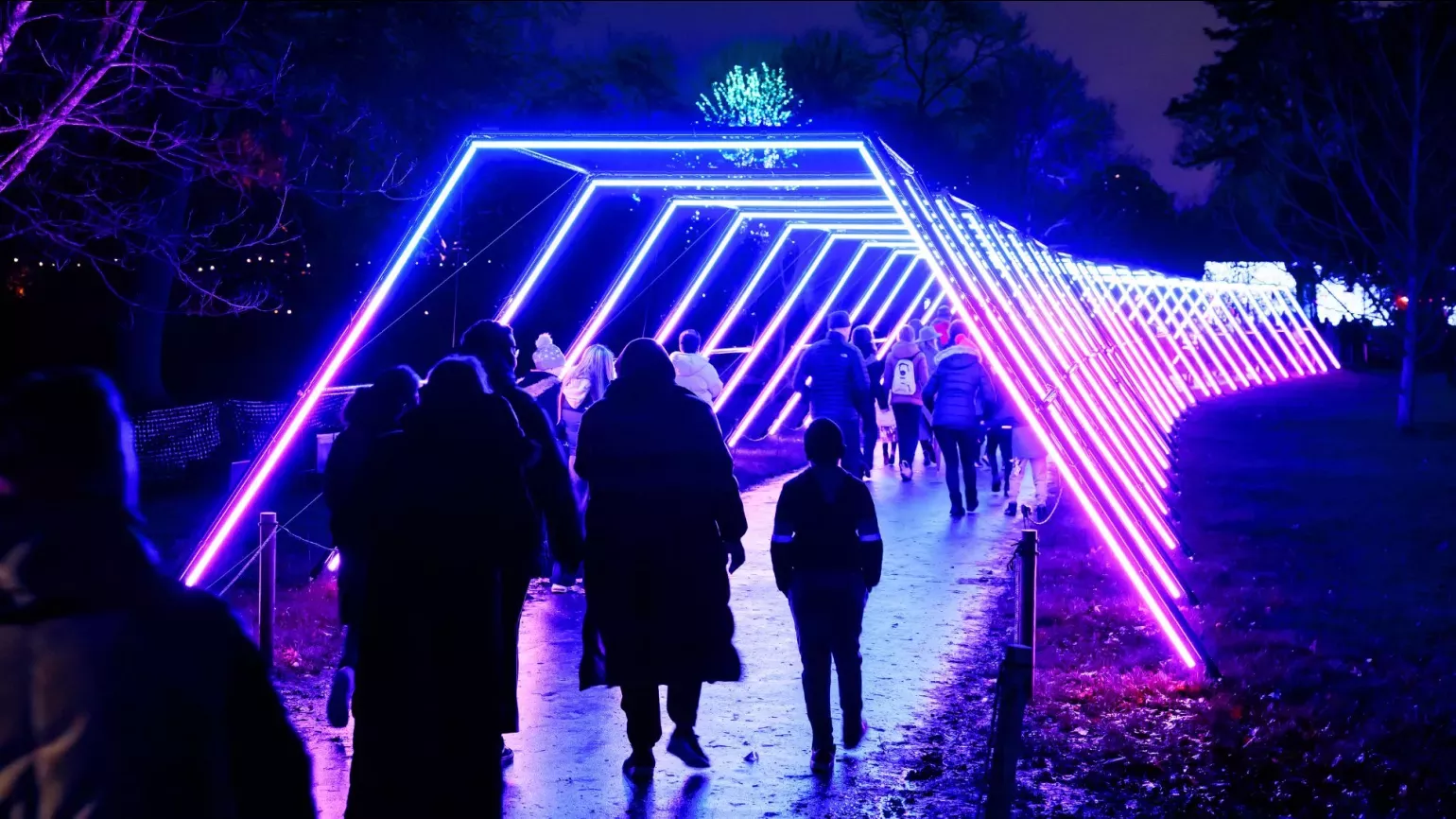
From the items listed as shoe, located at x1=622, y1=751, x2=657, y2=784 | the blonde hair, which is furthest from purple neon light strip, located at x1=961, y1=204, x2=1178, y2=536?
shoe, located at x1=622, y1=751, x2=657, y2=784

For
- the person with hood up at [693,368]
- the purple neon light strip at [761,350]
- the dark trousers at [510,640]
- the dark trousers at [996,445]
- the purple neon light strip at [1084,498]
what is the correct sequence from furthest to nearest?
the purple neon light strip at [761,350]
the dark trousers at [996,445]
the person with hood up at [693,368]
the purple neon light strip at [1084,498]
the dark trousers at [510,640]

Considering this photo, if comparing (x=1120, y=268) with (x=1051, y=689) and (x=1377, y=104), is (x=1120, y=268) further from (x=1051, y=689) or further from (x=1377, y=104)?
(x=1051, y=689)

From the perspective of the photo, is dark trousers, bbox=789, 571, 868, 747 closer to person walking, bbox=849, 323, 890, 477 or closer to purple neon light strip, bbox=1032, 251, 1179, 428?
person walking, bbox=849, 323, 890, 477

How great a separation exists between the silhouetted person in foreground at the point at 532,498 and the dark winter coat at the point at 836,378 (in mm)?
6977

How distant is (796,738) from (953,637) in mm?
2297

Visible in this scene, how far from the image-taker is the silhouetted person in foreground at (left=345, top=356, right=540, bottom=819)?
4312 mm

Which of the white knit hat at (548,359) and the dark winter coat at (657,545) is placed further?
the white knit hat at (548,359)

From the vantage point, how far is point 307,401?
8.95 meters

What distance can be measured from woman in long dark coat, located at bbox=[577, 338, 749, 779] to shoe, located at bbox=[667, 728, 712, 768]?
90 mm

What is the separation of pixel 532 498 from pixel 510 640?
2.15ft

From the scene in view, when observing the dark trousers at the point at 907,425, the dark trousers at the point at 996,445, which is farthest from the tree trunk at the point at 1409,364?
the dark trousers at the point at 907,425

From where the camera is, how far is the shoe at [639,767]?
575 centimetres

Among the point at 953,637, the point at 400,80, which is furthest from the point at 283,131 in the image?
the point at 953,637

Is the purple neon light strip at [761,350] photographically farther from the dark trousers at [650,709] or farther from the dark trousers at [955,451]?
the dark trousers at [650,709]
